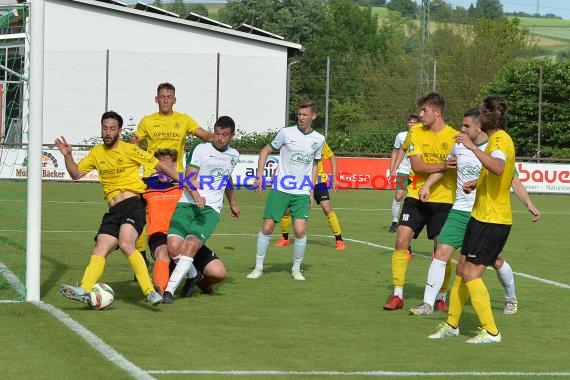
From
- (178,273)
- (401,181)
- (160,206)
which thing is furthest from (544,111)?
(178,273)

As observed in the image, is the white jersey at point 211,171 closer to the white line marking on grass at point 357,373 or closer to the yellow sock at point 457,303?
the yellow sock at point 457,303

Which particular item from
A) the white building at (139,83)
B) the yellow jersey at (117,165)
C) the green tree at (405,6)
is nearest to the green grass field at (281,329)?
the yellow jersey at (117,165)

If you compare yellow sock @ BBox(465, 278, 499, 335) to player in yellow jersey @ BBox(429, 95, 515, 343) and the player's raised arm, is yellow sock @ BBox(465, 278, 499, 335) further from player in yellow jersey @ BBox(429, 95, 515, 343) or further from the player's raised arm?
the player's raised arm

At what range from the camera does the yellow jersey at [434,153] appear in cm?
1118

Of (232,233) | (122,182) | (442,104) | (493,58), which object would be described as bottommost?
(232,233)

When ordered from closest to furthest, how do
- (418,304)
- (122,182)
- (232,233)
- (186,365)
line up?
(186,365)
(122,182)
(418,304)
(232,233)

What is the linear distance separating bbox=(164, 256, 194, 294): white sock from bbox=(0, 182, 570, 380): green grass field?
0.60 feet

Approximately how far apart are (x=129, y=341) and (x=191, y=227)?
9.45 feet

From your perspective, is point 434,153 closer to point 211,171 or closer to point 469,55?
point 211,171

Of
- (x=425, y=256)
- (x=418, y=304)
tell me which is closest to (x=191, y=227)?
(x=418, y=304)

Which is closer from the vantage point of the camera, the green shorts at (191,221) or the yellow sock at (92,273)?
the yellow sock at (92,273)

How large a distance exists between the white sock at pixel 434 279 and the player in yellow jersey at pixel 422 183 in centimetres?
46

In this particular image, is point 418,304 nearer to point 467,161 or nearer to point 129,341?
point 467,161

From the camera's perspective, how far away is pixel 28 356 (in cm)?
822
